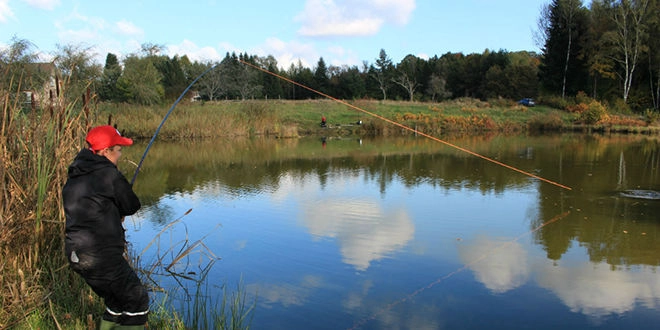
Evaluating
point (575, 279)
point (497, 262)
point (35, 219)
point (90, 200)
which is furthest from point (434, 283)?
point (35, 219)

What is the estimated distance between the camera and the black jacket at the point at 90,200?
278cm

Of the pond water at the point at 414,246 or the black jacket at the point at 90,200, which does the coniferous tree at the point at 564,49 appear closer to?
the pond water at the point at 414,246

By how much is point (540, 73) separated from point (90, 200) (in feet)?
152

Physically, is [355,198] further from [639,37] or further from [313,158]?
[639,37]

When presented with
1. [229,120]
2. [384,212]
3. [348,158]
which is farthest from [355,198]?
[229,120]

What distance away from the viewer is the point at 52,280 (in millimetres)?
3926

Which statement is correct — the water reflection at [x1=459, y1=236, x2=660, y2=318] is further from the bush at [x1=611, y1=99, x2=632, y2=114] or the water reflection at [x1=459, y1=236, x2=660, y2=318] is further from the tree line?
the bush at [x1=611, y1=99, x2=632, y2=114]

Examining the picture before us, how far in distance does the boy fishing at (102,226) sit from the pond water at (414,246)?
58.5 inches

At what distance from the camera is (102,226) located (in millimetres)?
2838

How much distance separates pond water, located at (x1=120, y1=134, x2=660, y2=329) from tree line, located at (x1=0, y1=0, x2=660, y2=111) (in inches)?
577

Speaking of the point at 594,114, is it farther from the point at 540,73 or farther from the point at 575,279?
the point at 575,279

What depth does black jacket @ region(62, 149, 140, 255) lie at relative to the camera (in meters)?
2.78

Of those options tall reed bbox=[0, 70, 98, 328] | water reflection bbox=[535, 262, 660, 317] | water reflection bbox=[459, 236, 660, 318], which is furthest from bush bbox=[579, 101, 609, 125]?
tall reed bbox=[0, 70, 98, 328]

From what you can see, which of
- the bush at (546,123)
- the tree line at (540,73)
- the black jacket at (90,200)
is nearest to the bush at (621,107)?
the tree line at (540,73)
